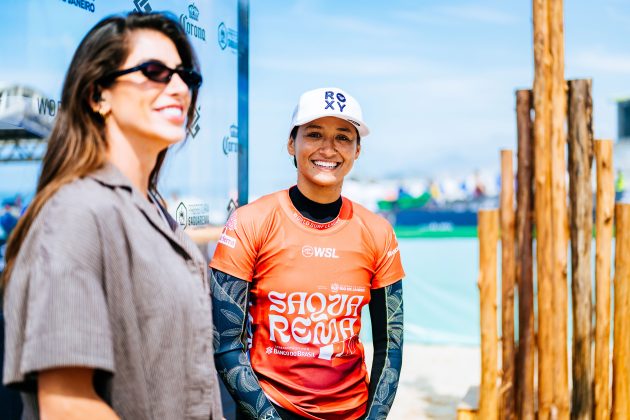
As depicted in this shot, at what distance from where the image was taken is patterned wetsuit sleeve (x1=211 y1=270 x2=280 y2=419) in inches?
72.6

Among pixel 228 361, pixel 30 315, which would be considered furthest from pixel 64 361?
pixel 228 361

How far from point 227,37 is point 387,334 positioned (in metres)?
1.87

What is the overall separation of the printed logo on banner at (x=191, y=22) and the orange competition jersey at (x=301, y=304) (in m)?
1.26

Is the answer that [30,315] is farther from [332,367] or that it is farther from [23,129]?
[23,129]

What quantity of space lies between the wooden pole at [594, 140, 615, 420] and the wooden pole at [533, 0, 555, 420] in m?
0.25

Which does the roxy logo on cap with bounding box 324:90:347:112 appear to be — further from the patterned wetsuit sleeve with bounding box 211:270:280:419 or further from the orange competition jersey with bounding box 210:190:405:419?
the patterned wetsuit sleeve with bounding box 211:270:280:419

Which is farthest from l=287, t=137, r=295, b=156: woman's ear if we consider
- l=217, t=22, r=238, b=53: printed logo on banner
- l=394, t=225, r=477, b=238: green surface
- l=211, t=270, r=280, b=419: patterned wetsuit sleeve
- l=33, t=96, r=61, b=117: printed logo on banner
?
l=394, t=225, r=477, b=238: green surface

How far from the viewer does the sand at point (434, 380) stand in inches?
203

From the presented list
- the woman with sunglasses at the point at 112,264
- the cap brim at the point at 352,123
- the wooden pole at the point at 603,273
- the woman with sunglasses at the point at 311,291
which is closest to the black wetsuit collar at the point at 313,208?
the woman with sunglasses at the point at 311,291

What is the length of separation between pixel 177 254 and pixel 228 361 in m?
0.74

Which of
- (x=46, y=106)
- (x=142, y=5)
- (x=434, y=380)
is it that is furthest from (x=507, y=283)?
(x=434, y=380)

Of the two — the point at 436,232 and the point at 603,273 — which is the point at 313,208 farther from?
the point at 436,232

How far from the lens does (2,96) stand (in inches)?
78.9

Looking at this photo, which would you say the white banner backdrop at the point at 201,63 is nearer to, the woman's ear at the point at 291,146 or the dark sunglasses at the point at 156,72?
the woman's ear at the point at 291,146
